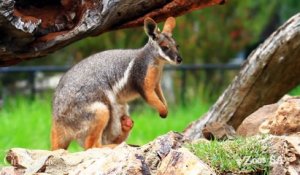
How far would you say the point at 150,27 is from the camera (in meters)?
7.34

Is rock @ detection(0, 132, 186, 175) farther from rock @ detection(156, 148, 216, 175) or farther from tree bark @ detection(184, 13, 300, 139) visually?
tree bark @ detection(184, 13, 300, 139)

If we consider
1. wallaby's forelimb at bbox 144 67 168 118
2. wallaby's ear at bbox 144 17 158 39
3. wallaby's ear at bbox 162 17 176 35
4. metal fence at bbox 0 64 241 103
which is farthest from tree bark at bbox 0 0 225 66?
metal fence at bbox 0 64 241 103

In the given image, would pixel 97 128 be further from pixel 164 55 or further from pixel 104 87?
pixel 164 55

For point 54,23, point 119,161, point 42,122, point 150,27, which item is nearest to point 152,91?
point 150,27

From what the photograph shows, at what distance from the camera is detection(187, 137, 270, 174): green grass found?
18.9ft

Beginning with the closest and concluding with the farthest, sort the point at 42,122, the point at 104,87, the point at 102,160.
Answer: the point at 102,160, the point at 104,87, the point at 42,122

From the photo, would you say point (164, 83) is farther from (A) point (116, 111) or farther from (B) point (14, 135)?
(A) point (116, 111)

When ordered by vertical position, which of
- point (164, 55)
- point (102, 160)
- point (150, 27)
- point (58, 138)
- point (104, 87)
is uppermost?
point (150, 27)

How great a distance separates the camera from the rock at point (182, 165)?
553cm

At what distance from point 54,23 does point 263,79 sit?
243cm

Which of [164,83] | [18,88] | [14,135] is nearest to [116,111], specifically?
[14,135]

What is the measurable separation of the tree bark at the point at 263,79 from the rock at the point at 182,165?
8.17 feet

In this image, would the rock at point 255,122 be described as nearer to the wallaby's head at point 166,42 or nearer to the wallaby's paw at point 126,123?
the wallaby's head at point 166,42

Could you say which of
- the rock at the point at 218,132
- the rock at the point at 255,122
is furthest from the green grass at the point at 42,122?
the rock at the point at 255,122
